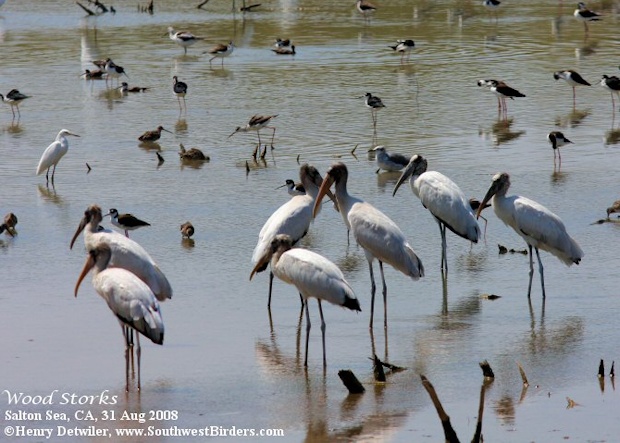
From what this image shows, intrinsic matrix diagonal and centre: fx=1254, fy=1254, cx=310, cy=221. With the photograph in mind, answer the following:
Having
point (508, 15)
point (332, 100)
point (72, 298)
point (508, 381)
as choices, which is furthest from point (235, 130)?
point (508, 15)

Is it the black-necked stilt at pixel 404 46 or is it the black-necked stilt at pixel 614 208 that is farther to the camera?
the black-necked stilt at pixel 404 46

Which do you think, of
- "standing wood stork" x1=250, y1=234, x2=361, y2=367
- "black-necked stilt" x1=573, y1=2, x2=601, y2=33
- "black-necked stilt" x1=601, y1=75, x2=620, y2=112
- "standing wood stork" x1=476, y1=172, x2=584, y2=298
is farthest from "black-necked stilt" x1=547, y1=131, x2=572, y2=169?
"black-necked stilt" x1=573, y1=2, x2=601, y2=33

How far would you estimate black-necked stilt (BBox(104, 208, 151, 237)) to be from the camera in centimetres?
1235

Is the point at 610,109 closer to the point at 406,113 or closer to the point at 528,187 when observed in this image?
the point at 406,113

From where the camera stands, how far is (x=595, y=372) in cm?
833

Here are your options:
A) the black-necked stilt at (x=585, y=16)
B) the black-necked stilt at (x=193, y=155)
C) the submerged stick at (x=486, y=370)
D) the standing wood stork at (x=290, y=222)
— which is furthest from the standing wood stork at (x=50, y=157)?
the black-necked stilt at (x=585, y=16)

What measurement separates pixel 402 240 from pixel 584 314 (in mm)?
1515

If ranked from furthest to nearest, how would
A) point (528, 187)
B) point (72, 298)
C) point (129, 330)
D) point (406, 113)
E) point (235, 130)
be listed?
point (406, 113), point (235, 130), point (528, 187), point (72, 298), point (129, 330)

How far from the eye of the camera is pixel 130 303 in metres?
8.04

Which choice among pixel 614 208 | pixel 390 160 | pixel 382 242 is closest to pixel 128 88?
pixel 390 160

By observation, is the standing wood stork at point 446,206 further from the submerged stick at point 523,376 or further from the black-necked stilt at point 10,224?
the black-necked stilt at point 10,224

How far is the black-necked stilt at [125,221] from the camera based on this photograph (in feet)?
40.5

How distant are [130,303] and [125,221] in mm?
4403

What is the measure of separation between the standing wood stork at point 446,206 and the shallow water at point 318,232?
1.07 ft
